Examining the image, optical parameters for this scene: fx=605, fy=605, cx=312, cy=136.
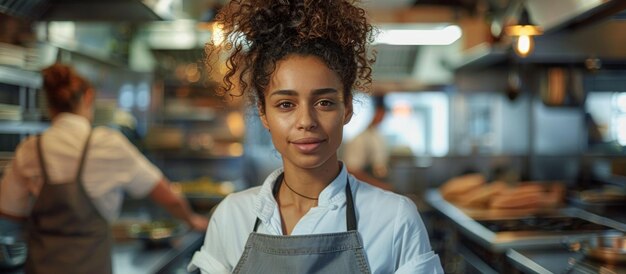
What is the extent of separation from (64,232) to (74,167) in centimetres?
25

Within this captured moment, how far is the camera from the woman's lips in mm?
1137

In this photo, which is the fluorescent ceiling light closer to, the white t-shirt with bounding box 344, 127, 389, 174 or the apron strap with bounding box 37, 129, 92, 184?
the white t-shirt with bounding box 344, 127, 389, 174

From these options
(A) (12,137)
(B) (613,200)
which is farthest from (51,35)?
(B) (613,200)

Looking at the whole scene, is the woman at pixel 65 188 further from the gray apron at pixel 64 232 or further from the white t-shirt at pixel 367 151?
the white t-shirt at pixel 367 151

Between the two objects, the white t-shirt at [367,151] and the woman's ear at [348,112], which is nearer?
the woman's ear at [348,112]

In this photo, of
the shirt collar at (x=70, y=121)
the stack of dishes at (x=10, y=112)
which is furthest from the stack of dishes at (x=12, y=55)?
the shirt collar at (x=70, y=121)

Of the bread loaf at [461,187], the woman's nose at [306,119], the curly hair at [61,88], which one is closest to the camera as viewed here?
the woman's nose at [306,119]

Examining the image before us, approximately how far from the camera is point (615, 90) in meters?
4.33

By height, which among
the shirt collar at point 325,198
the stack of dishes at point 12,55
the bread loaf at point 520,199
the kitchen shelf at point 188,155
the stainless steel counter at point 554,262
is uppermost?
the stack of dishes at point 12,55

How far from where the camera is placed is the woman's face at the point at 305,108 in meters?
1.13

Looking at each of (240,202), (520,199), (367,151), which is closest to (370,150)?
(367,151)

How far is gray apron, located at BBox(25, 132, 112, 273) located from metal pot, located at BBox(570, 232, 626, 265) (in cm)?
178

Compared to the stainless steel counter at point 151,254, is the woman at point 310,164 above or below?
above

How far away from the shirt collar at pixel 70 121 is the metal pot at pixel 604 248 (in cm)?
193
